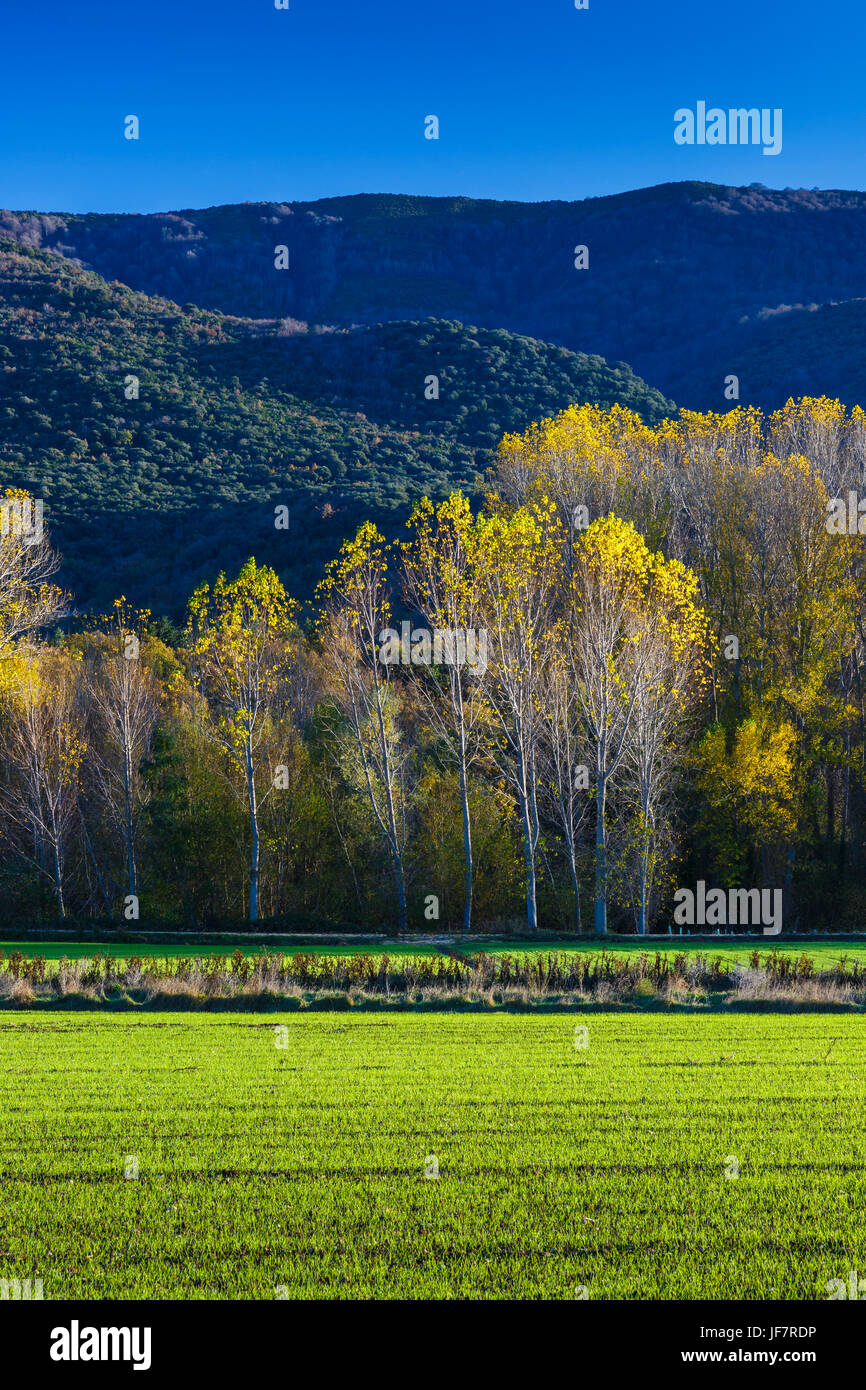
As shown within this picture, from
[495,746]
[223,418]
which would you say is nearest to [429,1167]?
[495,746]

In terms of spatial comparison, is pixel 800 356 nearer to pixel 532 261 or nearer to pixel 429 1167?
pixel 532 261

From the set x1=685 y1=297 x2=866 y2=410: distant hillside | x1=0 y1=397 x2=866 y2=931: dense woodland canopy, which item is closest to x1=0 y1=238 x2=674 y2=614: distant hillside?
x1=685 y1=297 x2=866 y2=410: distant hillside

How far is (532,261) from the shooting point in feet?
499

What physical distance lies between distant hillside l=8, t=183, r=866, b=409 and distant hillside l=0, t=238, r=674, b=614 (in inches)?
839

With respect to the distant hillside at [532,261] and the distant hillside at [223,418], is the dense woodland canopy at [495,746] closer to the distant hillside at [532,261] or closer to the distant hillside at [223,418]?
the distant hillside at [223,418]

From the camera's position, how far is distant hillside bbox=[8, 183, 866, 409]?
12344 cm

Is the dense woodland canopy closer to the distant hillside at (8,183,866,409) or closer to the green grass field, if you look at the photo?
the green grass field

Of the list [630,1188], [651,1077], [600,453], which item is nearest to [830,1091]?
[651,1077]

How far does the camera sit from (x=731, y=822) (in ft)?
129

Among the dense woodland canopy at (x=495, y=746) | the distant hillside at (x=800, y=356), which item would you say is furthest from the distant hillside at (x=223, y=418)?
the dense woodland canopy at (x=495, y=746)

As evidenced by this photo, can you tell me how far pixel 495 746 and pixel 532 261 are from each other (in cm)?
12973

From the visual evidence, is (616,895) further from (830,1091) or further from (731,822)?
(830,1091)

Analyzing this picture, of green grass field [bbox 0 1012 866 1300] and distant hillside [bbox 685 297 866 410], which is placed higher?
distant hillside [bbox 685 297 866 410]
